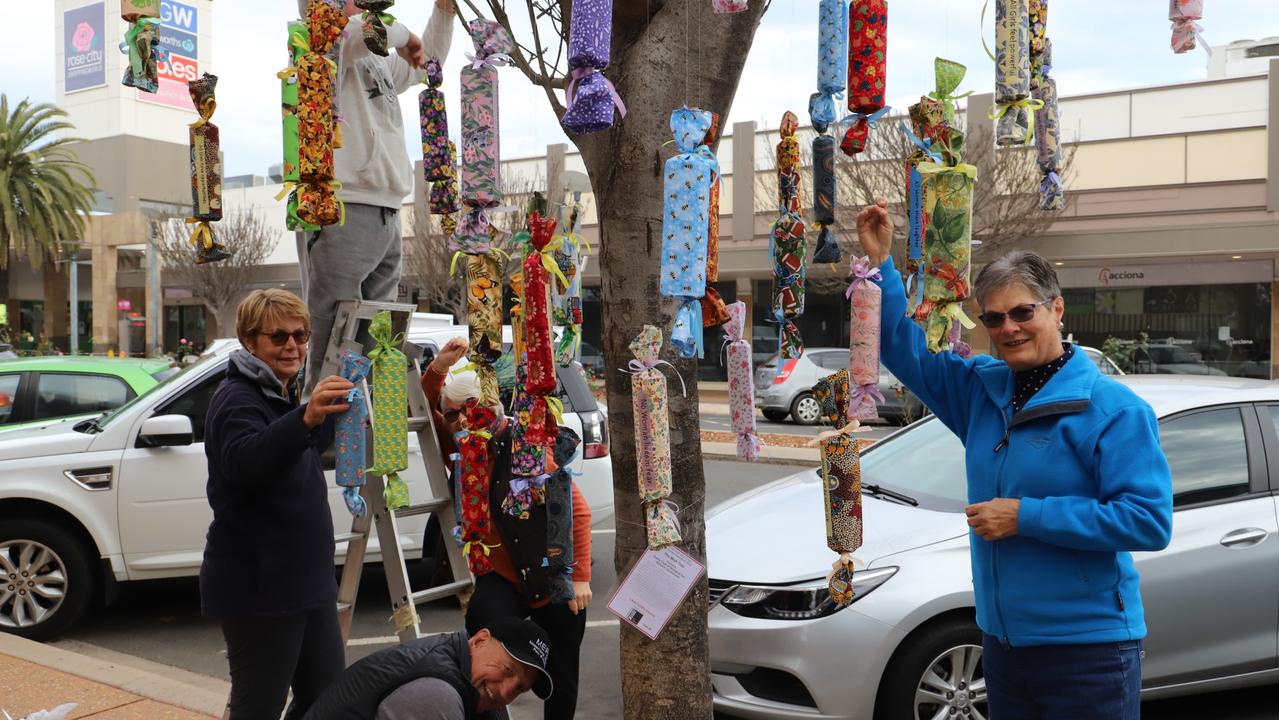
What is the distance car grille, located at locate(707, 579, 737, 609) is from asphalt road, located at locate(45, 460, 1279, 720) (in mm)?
1085

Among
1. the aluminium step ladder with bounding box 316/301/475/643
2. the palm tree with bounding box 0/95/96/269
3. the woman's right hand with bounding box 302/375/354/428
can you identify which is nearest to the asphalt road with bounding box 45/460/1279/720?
the aluminium step ladder with bounding box 316/301/475/643

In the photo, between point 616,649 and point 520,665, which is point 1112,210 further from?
point 520,665

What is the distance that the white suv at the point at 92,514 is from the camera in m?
5.83

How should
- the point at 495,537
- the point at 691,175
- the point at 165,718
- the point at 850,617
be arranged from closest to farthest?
the point at 691,175 < the point at 495,537 < the point at 850,617 < the point at 165,718

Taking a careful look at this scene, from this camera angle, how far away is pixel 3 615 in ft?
19.5

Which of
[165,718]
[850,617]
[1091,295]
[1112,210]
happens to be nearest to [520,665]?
[850,617]

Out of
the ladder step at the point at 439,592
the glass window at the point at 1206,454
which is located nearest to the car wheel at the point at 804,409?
the glass window at the point at 1206,454

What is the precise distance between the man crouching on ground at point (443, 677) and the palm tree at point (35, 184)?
104ft

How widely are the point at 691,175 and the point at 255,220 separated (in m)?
30.3

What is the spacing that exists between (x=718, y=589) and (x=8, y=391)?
20.2 feet

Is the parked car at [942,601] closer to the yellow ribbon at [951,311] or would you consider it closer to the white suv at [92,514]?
the yellow ribbon at [951,311]

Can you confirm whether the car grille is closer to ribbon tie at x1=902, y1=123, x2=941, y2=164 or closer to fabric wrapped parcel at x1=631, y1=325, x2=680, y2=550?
fabric wrapped parcel at x1=631, y1=325, x2=680, y2=550

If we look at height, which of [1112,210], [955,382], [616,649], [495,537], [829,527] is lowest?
[616,649]

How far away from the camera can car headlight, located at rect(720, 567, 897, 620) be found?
158 inches
